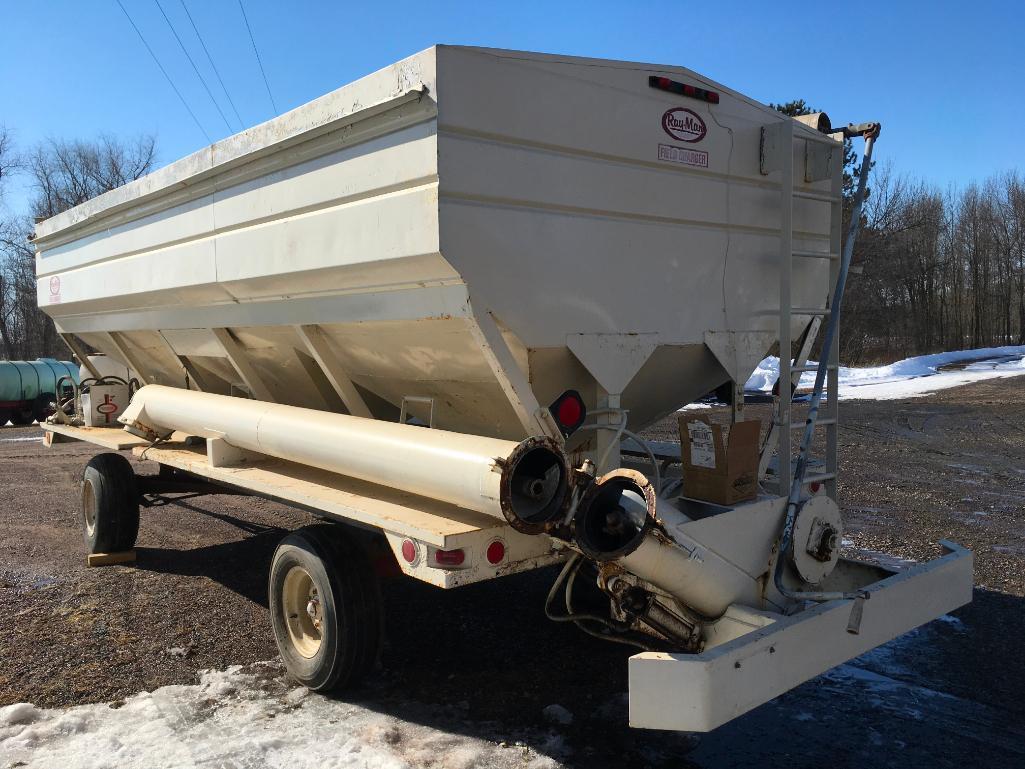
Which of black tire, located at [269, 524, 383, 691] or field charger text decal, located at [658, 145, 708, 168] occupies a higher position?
field charger text decal, located at [658, 145, 708, 168]

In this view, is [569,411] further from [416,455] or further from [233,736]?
[233,736]

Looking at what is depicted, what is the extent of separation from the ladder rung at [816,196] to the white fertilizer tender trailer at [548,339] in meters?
0.03

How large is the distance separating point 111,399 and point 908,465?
909 centimetres

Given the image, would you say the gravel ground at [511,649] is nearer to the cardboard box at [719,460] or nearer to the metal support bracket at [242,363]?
the cardboard box at [719,460]

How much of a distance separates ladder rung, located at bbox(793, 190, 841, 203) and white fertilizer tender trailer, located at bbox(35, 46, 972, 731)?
0.10 feet

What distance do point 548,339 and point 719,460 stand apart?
94 centimetres

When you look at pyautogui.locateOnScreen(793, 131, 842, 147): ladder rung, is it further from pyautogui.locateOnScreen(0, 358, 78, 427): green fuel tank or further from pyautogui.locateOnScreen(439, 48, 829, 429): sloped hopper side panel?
pyautogui.locateOnScreen(0, 358, 78, 427): green fuel tank

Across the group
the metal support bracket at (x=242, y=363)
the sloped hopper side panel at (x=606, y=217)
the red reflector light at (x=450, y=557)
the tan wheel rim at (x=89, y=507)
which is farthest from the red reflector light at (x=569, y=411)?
the tan wheel rim at (x=89, y=507)

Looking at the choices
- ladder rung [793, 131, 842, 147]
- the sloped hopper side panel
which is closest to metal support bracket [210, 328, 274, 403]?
the sloped hopper side panel

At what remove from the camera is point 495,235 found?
3.33 metres

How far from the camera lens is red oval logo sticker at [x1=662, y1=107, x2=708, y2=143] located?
386 centimetres

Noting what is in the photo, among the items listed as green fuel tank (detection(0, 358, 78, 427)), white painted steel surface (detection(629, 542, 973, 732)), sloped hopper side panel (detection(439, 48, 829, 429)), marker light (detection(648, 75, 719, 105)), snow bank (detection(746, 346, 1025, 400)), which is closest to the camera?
white painted steel surface (detection(629, 542, 973, 732))

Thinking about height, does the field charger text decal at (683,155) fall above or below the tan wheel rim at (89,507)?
above

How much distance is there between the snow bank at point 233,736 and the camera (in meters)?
3.46
